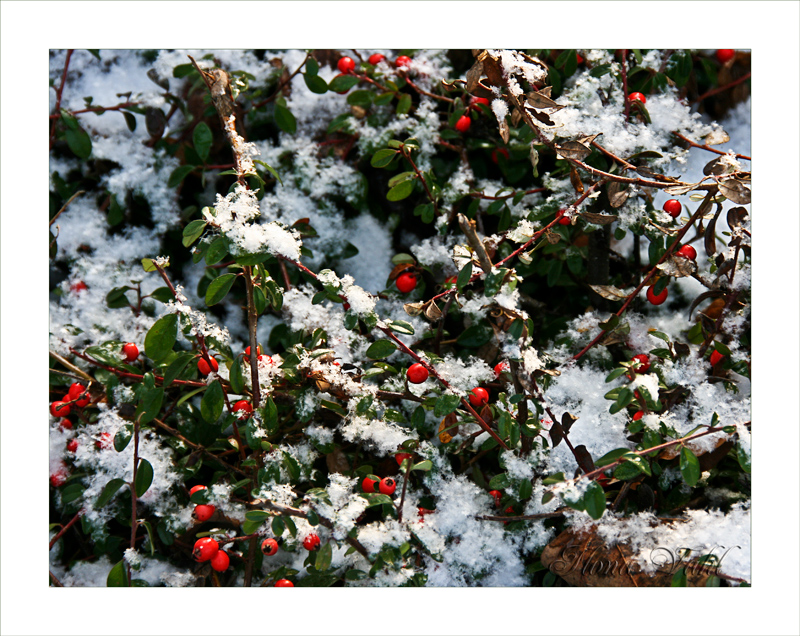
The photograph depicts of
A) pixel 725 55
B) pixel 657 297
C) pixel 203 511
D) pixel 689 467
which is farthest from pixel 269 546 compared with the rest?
pixel 725 55

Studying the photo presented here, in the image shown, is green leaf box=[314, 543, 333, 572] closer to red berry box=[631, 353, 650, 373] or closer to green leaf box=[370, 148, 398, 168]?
red berry box=[631, 353, 650, 373]

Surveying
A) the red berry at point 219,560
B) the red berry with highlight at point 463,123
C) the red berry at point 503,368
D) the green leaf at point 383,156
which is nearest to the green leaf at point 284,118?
the green leaf at point 383,156

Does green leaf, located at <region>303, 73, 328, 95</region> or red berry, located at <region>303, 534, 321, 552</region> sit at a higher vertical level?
green leaf, located at <region>303, 73, 328, 95</region>

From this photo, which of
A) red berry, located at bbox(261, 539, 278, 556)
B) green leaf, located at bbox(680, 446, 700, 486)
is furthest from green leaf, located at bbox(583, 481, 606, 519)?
red berry, located at bbox(261, 539, 278, 556)

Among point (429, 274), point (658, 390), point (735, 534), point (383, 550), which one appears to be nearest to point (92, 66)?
point (429, 274)

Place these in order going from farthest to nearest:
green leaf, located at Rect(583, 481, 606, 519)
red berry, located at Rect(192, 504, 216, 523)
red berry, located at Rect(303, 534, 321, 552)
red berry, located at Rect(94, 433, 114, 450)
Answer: red berry, located at Rect(94, 433, 114, 450) < red berry, located at Rect(192, 504, 216, 523) < red berry, located at Rect(303, 534, 321, 552) < green leaf, located at Rect(583, 481, 606, 519)
